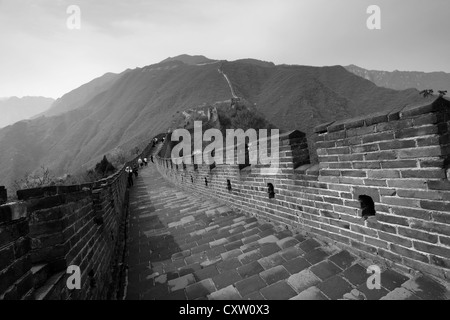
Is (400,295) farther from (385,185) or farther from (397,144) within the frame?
(397,144)

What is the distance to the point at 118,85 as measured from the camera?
156 meters

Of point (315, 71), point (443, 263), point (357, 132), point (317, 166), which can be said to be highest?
point (315, 71)

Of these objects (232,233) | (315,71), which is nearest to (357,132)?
(232,233)

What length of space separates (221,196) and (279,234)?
287 cm

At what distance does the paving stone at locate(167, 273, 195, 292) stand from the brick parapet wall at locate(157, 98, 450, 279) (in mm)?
1713

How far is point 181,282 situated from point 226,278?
0.54 m

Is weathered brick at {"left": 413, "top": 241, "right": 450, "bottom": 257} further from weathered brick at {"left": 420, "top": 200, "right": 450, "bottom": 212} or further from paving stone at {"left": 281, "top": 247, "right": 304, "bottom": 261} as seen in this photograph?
paving stone at {"left": 281, "top": 247, "right": 304, "bottom": 261}

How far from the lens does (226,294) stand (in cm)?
258

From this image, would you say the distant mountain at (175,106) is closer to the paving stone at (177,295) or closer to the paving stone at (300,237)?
the paving stone at (300,237)

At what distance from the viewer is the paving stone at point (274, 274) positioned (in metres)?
2.69

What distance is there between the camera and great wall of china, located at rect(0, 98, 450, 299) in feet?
5.89

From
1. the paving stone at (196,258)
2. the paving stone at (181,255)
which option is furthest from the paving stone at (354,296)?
the paving stone at (181,255)
